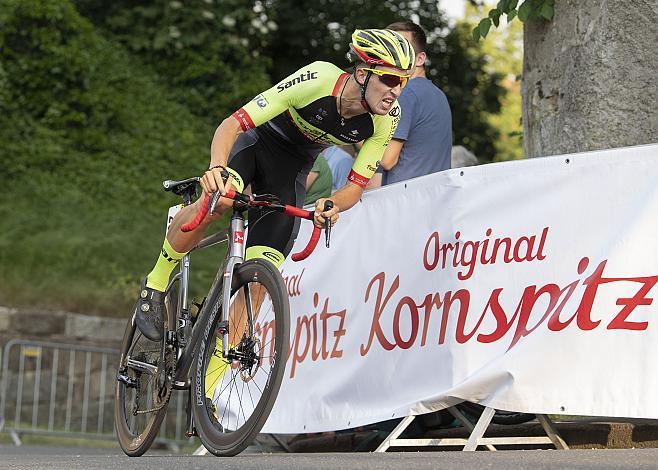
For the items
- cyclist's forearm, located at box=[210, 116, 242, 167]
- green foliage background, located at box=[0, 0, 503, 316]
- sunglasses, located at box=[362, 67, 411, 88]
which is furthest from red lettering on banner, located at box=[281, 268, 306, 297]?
green foliage background, located at box=[0, 0, 503, 316]

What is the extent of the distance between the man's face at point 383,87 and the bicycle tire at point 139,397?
1.44 m

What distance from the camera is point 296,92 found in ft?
19.4

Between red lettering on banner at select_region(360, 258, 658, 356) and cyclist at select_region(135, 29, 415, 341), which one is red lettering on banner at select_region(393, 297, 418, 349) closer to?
red lettering on banner at select_region(360, 258, 658, 356)

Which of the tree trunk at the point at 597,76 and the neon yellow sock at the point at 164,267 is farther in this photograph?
the tree trunk at the point at 597,76

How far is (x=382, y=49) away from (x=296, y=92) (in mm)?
492

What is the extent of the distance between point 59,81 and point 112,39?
2089 mm

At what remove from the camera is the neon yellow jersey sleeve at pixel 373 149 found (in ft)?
20.0

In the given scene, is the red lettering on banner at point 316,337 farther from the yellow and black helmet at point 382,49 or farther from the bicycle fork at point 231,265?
the yellow and black helmet at point 382,49

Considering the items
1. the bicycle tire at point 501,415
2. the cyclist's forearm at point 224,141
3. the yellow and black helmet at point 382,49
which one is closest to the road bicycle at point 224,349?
the cyclist's forearm at point 224,141

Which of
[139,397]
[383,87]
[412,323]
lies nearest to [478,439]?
[412,323]

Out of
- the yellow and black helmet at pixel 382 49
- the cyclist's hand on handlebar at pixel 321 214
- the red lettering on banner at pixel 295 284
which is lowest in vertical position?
the red lettering on banner at pixel 295 284

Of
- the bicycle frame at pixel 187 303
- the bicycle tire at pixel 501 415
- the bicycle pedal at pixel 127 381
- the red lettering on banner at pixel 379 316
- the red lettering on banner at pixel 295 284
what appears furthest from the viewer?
the red lettering on banner at pixel 295 284

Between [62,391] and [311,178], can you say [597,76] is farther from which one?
[62,391]

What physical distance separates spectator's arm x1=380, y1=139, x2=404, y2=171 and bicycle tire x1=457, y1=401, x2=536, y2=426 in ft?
4.91
